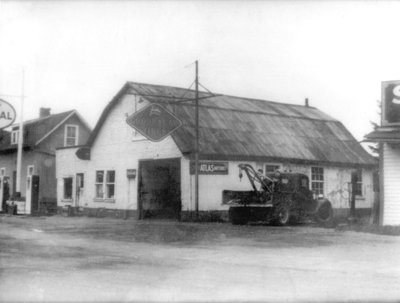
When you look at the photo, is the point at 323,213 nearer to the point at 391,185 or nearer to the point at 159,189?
the point at 391,185

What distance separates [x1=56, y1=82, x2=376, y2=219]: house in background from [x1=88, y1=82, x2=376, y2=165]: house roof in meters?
0.05

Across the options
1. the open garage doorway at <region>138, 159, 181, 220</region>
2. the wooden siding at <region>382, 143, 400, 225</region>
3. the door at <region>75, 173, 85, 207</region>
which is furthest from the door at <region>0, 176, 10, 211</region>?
the wooden siding at <region>382, 143, 400, 225</region>

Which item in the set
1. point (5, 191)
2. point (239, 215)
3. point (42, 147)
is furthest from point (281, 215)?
point (42, 147)

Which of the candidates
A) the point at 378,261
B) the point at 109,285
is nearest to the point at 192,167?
the point at 378,261

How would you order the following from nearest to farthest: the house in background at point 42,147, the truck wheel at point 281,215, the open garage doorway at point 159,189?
the truck wheel at point 281,215, the open garage doorway at point 159,189, the house in background at point 42,147

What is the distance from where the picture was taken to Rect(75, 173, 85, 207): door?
29859mm

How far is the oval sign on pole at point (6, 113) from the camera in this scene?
35.8 feet

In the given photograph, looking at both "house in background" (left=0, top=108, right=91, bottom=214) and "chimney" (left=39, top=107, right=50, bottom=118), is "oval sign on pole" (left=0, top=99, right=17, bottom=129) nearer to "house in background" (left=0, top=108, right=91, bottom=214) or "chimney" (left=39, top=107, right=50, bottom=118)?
"house in background" (left=0, top=108, right=91, bottom=214)

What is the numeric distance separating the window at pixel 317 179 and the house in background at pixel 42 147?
1451 centimetres

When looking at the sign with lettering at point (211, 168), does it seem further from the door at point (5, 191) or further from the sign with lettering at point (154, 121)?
the door at point (5, 191)

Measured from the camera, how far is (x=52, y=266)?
9906mm

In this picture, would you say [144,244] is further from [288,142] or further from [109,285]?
[288,142]

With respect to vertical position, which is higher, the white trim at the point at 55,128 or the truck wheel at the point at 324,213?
the white trim at the point at 55,128

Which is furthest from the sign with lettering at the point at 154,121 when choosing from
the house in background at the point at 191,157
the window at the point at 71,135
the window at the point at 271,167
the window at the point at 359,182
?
the window at the point at 71,135
